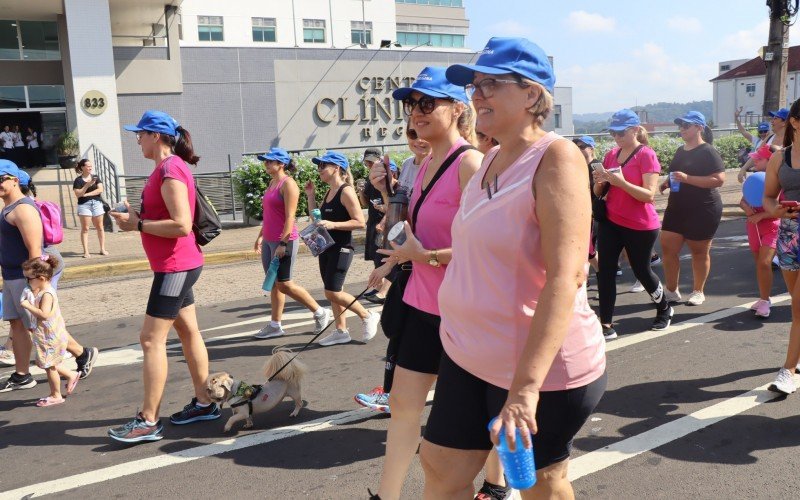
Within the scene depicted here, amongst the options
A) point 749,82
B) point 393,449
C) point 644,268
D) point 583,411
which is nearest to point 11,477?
point 393,449

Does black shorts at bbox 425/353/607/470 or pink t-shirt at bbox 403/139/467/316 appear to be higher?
pink t-shirt at bbox 403/139/467/316

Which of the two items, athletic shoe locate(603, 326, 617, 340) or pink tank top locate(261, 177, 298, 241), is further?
pink tank top locate(261, 177, 298, 241)

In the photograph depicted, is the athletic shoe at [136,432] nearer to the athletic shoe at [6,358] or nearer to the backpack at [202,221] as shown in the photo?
the backpack at [202,221]

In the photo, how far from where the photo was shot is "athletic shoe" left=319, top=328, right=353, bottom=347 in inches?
272

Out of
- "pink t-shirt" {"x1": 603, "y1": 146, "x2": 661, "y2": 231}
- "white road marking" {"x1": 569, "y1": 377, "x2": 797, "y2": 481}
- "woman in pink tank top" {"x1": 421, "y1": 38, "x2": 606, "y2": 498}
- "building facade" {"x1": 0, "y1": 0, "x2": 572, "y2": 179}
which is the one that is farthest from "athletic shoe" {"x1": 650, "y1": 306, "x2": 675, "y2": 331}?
"building facade" {"x1": 0, "y1": 0, "x2": 572, "y2": 179}

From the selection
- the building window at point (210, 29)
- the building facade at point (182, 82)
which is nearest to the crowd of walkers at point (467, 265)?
the building facade at point (182, 82)

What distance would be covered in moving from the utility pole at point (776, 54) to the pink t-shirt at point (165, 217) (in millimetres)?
14085

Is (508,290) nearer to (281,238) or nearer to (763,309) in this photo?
(281,238)

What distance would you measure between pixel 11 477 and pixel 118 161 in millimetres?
18503

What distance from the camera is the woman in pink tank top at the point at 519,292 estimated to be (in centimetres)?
217

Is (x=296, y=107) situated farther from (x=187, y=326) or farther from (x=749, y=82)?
(x=749, y=82)

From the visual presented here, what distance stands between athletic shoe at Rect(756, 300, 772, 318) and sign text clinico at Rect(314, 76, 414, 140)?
26469mm

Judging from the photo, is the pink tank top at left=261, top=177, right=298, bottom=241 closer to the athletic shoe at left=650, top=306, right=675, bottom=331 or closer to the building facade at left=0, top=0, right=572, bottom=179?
the athletic shoe at left=650, top=306, right=675, bottom=331

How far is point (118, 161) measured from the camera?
21.4 metres
